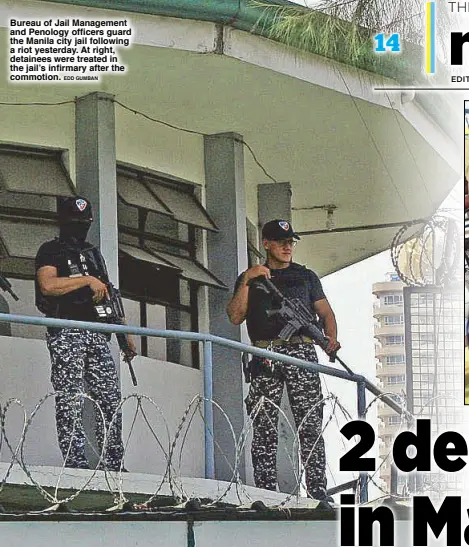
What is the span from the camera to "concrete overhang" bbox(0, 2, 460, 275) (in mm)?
6641

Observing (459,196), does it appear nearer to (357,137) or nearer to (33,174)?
(357,137)

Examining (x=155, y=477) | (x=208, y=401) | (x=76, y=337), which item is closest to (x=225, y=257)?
(x=76, y=337)

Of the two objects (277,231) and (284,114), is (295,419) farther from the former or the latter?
(284,114)

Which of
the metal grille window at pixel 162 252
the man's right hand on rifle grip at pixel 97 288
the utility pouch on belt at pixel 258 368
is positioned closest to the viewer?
the man's right hand on rifle grip at pixel 97 288

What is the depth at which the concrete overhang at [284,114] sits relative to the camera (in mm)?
6641

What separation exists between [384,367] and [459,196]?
3.99 ft

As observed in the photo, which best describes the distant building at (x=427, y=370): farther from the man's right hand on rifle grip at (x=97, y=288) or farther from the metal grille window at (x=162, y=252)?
the man's right hand on rifle grip at (x=97, y=288)

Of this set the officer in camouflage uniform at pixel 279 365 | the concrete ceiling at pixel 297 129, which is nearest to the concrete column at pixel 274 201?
the concrete ceiling at pixel 297 129

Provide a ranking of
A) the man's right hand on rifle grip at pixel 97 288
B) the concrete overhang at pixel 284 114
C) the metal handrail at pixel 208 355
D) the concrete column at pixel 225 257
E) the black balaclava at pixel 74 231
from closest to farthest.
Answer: the metal handrail at pixel 208 355
the concrete overhang at pixel 284 114
the man's right hand on rifle grip at pixel 97 288
the black balaclava at pixel 74 231
the concrete column at pixel 225 257

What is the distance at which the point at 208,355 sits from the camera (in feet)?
20.2

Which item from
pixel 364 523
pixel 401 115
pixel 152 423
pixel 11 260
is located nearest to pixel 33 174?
pixel 11 260

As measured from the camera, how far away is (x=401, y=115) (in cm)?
762

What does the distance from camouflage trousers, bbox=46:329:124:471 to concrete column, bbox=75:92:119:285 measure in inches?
32.1

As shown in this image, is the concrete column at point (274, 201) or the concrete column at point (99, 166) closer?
the concrete column at point (99, 166)
